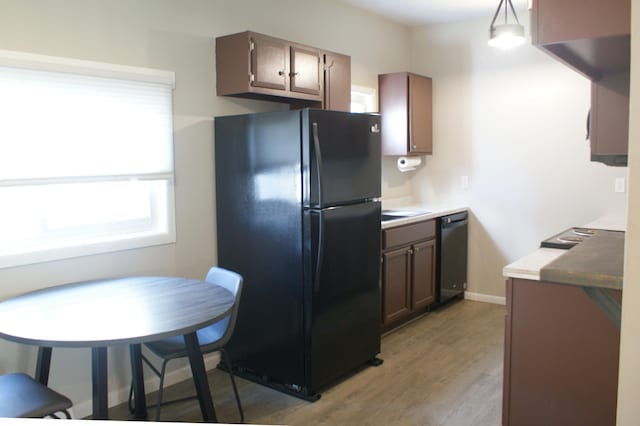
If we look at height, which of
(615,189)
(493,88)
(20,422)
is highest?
(493,88)

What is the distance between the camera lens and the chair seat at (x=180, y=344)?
254 cm

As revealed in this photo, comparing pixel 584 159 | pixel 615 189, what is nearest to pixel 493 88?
pixel 584 159

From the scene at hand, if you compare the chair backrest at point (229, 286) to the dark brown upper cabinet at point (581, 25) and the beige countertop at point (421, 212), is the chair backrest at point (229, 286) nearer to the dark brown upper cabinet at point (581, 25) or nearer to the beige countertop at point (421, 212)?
the beige countertop at point (421, 212)

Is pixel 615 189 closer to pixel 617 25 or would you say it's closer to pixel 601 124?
pixel 601 124

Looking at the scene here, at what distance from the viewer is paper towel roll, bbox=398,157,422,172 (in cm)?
497

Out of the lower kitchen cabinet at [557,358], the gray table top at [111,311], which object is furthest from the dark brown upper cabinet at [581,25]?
the gray table top at [111,311]

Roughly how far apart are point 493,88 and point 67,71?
358 centimetres

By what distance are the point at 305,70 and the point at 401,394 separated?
2085 mm

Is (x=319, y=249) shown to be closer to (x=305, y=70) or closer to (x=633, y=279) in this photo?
(x=305, y=70)

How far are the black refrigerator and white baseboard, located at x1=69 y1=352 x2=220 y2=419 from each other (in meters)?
0.18

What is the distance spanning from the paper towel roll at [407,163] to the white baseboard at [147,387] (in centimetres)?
242

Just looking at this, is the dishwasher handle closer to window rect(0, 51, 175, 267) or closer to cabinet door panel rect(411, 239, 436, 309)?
cabinet door panel rect(411, 239, 436, 309)

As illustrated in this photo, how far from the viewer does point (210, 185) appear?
3434 mm

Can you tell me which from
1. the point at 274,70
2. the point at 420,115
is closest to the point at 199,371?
the point at 274,70
